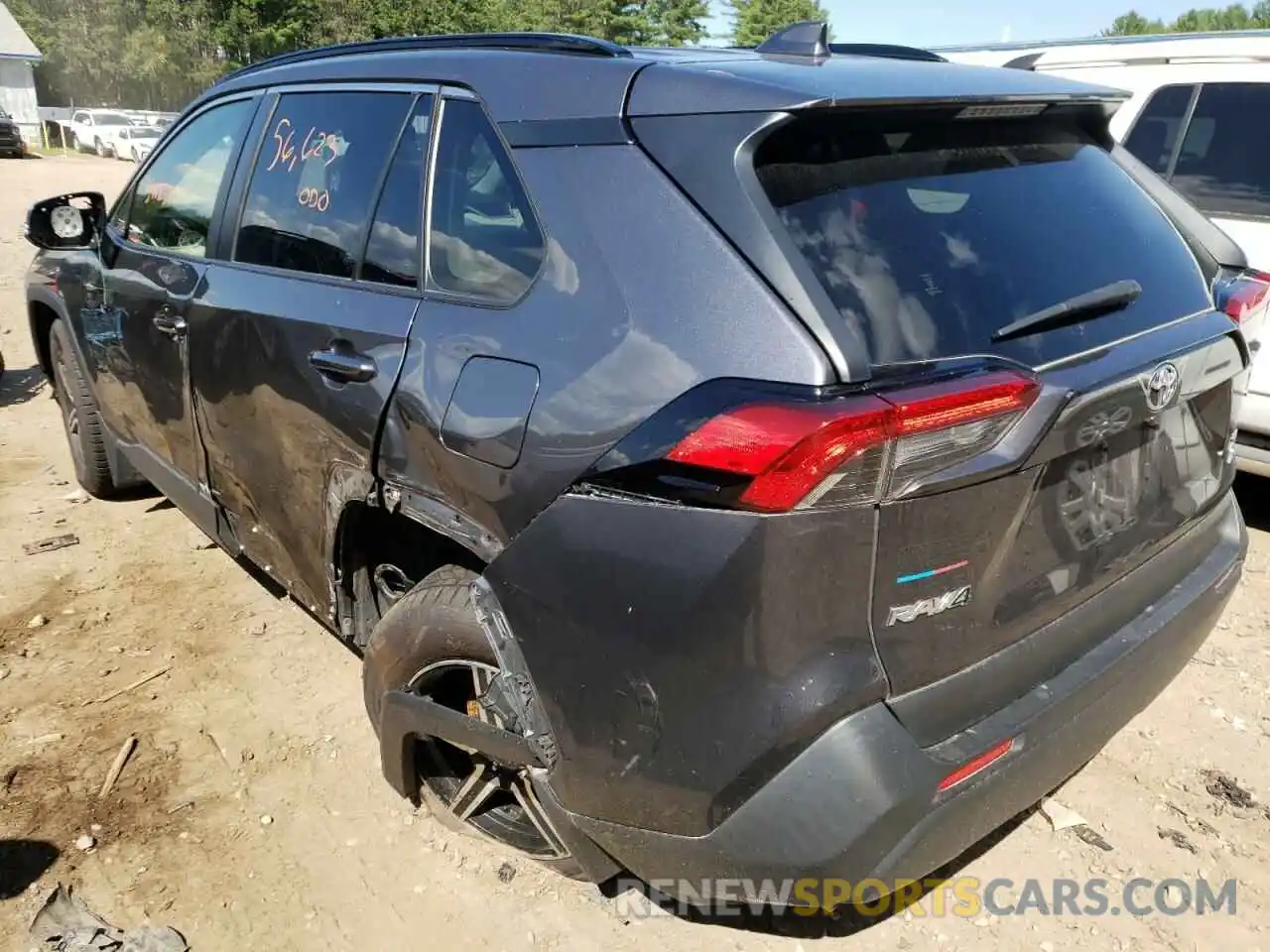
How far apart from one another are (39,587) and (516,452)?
3.09 metres

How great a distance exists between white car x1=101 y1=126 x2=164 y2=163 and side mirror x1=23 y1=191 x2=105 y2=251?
3032 cm

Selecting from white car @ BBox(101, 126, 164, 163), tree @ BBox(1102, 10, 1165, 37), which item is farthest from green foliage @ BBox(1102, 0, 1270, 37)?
white car @ BBox(101, 126, 164, 163)

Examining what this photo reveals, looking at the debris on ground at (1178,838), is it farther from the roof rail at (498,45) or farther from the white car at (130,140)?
the white car at (130,140)

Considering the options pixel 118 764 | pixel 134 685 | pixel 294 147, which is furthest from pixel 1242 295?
pixel 134 685

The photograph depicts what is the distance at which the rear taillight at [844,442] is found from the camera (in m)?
1.57

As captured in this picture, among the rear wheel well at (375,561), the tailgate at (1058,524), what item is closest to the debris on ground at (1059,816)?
the tailgate at (1058,524)

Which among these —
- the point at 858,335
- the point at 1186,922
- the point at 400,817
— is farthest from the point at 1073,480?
the point at 400,817

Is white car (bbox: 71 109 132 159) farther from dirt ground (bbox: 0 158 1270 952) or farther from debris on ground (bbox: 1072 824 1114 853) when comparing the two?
debris on ground (bbox: 1072 824 1114 853)

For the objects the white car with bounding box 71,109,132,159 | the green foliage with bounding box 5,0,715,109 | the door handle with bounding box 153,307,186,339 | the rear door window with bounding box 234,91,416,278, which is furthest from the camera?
the green foliage with bounding box 5,0,715,109

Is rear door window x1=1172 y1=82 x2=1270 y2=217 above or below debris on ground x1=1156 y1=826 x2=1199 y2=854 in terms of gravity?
above

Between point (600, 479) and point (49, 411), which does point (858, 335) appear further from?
point (49, 411)

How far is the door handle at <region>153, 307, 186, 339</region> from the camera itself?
322cm

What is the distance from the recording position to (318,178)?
275 centimetres

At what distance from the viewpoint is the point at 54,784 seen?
2887 mm
